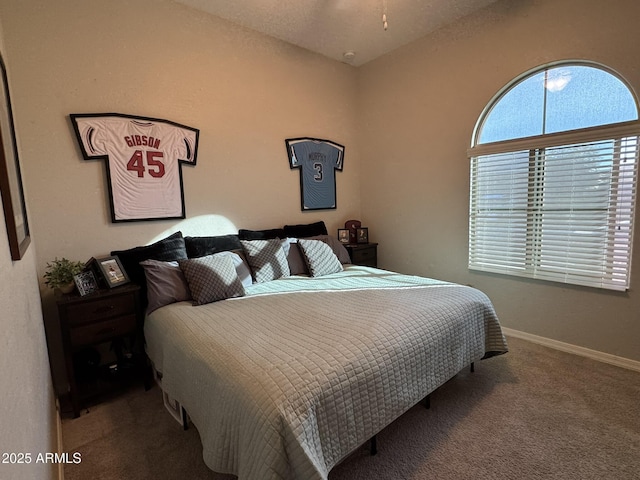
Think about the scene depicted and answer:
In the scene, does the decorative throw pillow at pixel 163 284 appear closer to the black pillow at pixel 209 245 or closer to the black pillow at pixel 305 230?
the black pillow at pixel 209 245

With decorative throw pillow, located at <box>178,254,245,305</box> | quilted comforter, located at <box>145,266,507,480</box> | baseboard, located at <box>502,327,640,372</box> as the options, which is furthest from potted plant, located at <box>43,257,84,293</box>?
baseboard, located at <box>502,327,640,372</box>

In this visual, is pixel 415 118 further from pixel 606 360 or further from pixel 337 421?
pixel 337 421

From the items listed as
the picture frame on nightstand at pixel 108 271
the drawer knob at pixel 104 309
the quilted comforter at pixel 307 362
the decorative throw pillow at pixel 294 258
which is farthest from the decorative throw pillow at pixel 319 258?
the drawer knob at pixel 104 309

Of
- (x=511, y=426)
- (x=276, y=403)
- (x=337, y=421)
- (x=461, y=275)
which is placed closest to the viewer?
(x=276, y=403)

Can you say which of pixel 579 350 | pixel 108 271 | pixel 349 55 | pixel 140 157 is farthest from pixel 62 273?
pixel 579 350

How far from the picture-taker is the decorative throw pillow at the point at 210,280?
7.31 ft

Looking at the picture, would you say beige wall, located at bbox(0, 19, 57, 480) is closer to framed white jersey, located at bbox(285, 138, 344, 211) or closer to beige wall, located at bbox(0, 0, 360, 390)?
beige wall, located at bbox(0, 0, 360, 390)

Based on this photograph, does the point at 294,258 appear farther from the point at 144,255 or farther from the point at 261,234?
the point at 144,255

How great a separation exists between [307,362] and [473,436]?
114 centimetres

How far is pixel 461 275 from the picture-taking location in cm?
336

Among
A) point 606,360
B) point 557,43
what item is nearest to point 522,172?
point 557,43

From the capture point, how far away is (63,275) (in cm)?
209

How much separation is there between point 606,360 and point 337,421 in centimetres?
249

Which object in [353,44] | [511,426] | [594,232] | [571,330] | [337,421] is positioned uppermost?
[353,44]
